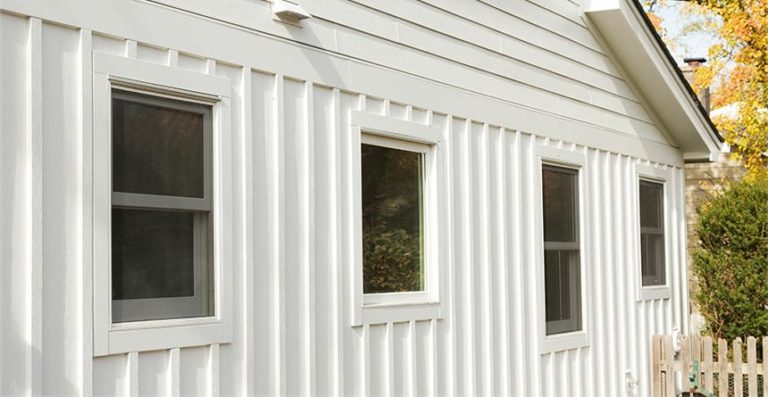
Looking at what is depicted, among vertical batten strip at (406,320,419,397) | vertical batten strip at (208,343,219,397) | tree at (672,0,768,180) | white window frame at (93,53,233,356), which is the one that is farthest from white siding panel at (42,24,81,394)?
tree at (672,0,768,180)

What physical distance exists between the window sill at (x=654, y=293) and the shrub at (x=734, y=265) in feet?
7.39

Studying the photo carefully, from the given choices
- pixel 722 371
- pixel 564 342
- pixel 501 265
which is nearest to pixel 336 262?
pixel 501 265

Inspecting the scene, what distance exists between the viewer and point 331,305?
21.2ft

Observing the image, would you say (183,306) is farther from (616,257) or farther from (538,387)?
(616,257)

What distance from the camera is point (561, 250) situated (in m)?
9.45

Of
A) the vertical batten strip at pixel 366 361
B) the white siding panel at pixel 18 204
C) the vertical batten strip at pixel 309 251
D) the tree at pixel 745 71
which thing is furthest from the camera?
the tree at pixel 745 71

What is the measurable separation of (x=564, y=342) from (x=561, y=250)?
0.86m

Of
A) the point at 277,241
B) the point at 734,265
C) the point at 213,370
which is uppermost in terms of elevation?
the point at 277,241

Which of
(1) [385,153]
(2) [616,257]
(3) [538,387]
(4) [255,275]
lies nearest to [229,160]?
Answer: (4) [255,275]

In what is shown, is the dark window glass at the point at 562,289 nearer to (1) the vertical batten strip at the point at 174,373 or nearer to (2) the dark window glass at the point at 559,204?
(2) the dark window glass at the point at 559,204

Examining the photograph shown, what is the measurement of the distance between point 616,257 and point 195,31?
6038 millimetres

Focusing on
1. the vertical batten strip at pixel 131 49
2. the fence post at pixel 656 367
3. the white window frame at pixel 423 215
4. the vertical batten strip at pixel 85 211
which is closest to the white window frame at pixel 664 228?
the fence post at pixel 656 367

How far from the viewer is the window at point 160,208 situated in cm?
517

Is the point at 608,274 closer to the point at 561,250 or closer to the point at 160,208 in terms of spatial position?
the point at 561,250
